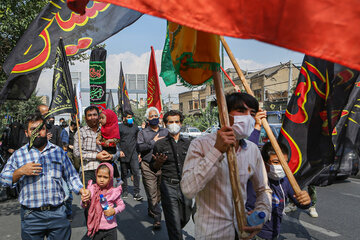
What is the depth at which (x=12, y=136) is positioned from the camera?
24.9ft

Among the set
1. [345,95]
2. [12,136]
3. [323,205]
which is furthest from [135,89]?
[345,95]

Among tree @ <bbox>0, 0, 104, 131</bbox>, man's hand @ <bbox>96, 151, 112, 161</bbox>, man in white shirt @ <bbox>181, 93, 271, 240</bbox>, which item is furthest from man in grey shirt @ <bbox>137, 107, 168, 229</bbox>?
tree @ <bbox>0, 0, 104, 131</bbox>

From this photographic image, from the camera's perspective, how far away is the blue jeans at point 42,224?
9.86 ft

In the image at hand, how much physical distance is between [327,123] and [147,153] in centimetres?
347

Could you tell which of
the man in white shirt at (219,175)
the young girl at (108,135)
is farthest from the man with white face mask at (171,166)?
the man in white shirt at (219,175)

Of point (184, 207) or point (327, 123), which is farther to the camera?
point (184, 207)

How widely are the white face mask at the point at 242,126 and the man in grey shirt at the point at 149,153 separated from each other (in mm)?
3531

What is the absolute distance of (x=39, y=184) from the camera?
3031mm

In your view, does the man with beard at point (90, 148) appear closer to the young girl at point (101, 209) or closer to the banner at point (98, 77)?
the young girl at point (101, 209)

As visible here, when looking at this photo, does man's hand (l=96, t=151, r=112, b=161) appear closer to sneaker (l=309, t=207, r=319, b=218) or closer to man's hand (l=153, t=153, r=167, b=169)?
man's hand (l=153, t=153, r=167, b=169)

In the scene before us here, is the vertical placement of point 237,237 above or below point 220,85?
below

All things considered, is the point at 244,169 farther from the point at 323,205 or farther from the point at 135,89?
the point at 135,89

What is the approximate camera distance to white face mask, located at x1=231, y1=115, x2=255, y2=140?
1874 mm

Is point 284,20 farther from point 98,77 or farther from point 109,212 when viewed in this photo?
point 98,77
